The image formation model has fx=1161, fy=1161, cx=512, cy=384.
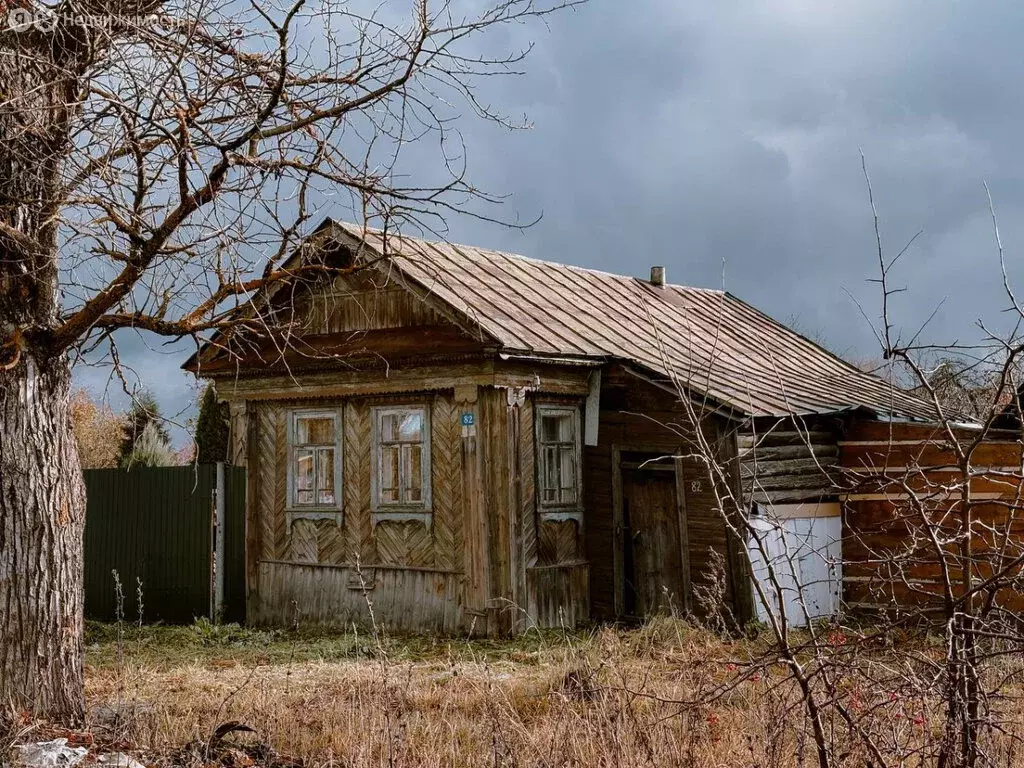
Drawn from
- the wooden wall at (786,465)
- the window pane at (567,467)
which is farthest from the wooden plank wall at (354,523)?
the wooden wall at (786,465)

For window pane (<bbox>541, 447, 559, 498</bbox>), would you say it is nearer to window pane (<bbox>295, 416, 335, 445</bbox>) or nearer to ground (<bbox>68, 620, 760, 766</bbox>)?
ground (<bbox>68, 620, 760, 766</bbox>)

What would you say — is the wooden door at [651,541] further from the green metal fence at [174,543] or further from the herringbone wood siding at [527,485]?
the green metal fence at [174,543]

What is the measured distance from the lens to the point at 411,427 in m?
14.1

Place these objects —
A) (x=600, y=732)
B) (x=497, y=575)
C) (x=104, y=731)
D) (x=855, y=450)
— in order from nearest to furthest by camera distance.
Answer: (x=600, y=732), (x=104, y=731), (x=497, y=575), (x=855, y=450)

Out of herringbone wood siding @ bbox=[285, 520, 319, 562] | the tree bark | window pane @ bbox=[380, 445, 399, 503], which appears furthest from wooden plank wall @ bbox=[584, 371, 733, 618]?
the tree bark

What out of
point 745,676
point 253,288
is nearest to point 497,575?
point 253,288

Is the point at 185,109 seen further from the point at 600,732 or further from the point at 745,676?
the point at 745,676

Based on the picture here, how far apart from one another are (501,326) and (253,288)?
550 cm

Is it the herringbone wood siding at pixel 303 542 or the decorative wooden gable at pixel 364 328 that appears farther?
the herringbone wood siding at pixel 303 542

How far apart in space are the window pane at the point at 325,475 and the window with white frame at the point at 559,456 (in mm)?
2848

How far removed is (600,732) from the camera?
623cm

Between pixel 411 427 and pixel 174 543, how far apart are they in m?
4.13

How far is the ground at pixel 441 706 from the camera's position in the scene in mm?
6301

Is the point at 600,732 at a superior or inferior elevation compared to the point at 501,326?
inferior
